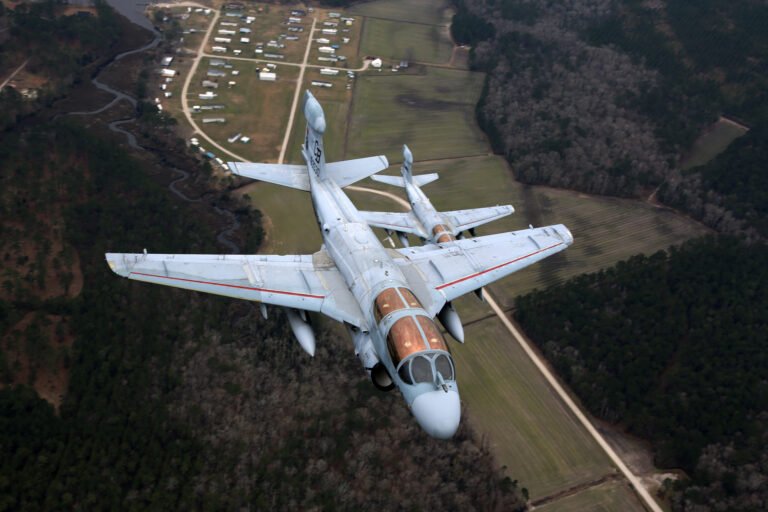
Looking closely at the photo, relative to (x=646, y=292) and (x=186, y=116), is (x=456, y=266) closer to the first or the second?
(x=646, y=292)

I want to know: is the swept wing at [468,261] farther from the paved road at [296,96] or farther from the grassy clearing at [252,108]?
the grassy clearing at [252,108]

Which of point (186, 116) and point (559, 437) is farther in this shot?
point (186, 116)

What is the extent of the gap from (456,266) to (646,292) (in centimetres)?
3078

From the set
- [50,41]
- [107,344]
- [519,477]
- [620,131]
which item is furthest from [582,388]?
[50,41]

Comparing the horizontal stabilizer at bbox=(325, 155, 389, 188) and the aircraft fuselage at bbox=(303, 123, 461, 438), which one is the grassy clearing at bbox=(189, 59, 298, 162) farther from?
the aircraft fuselage at bbox=(303, 123, 461, 438)

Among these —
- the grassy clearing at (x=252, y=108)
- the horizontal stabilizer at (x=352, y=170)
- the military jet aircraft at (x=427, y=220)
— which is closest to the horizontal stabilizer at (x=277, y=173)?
the horizontal stabilizer at (x=352, y=170)

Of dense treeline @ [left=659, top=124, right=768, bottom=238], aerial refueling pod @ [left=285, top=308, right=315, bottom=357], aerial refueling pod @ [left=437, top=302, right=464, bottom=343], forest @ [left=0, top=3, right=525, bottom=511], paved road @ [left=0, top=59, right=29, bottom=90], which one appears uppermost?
aerial refueling pod @ [left=437, top=302, right=464, bottom=343]

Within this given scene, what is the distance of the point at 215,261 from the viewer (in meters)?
46.5

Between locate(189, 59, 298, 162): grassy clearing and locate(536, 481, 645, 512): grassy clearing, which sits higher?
locate(189, 59, 298, 162): grassy clearing

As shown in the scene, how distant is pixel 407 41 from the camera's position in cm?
13125

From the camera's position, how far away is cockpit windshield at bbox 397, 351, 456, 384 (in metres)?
35.0

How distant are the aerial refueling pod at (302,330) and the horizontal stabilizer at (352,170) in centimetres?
1587

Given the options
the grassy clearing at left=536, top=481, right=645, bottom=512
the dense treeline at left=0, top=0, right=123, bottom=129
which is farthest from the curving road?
the dense treeline at left=0, top=0, right=123, bottom=129

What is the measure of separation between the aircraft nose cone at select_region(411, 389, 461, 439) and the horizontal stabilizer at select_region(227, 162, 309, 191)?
29.6 metres
